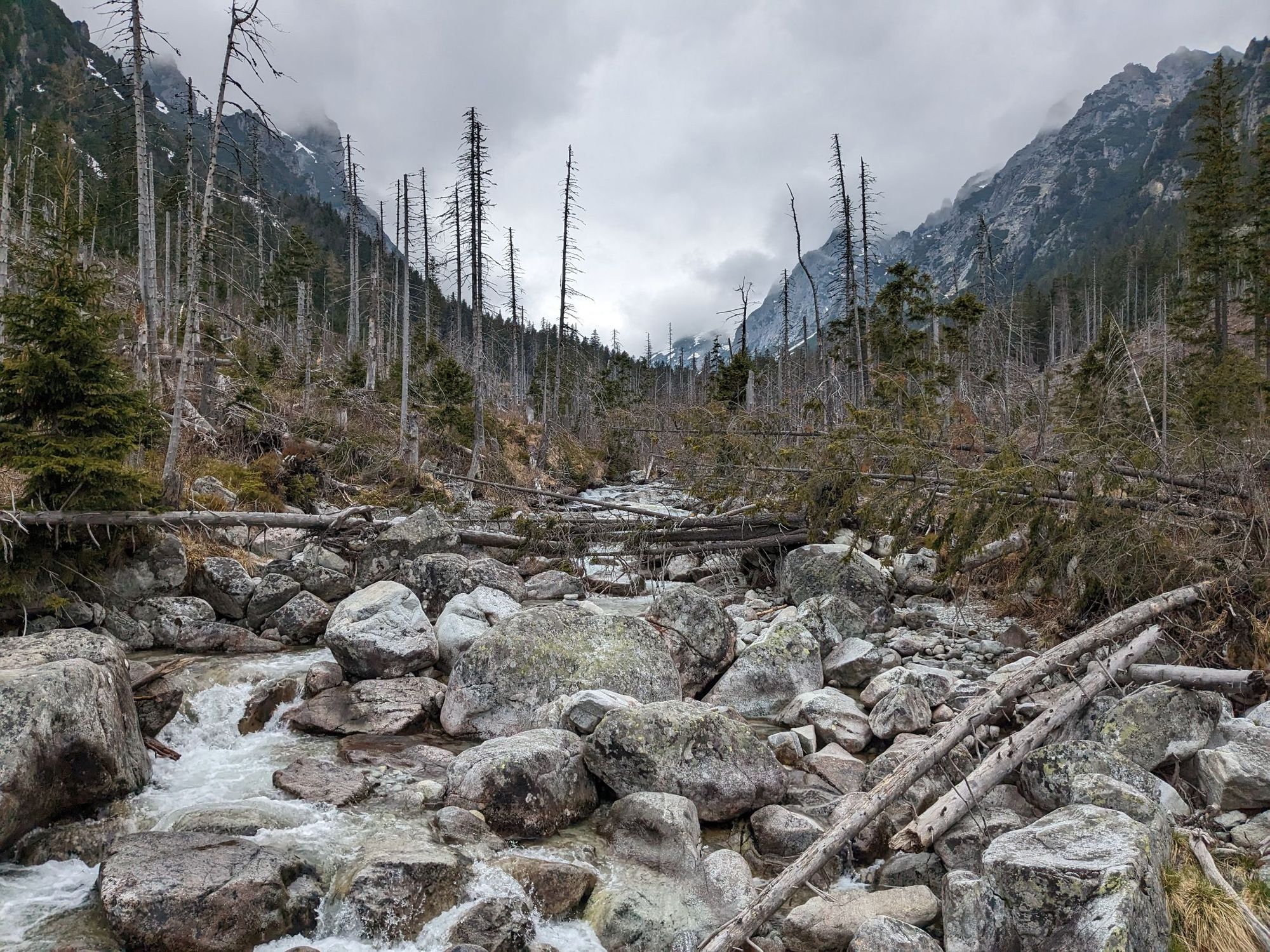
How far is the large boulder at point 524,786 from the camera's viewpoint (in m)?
5.55

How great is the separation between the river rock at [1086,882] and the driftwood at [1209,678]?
82.3 inches

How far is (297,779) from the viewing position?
6.22 m

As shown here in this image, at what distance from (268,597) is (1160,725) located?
11.0m

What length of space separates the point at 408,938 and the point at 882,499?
25.7 ft

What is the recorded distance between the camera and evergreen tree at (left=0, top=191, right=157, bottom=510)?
8.40 metres

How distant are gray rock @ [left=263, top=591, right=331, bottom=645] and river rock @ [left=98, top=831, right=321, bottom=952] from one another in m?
5.46

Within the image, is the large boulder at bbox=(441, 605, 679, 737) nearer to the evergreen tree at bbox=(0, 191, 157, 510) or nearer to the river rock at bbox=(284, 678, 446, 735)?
the river rock at bbox=(284, 678, 446, 735)

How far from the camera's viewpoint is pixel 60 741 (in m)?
5.33

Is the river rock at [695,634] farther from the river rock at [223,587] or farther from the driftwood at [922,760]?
the river rock at [223,587]

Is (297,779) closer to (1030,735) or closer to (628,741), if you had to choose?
(628,741)

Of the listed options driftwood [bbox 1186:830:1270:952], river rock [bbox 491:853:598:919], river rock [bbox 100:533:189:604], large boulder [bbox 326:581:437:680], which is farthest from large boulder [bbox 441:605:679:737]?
river rock [bbox 100:533:189:604]

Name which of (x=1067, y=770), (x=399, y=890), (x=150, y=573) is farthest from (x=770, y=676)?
(x=150, y=573)

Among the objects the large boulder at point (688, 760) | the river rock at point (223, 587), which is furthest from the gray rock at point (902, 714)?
the river rock at point (223, 587)

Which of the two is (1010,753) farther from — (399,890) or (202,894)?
(202,894)
